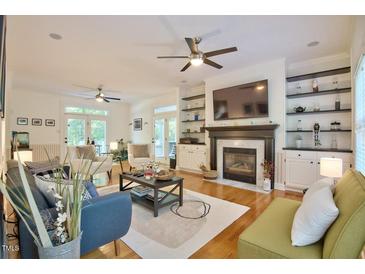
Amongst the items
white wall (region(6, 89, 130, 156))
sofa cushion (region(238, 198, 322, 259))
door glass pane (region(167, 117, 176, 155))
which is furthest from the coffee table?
white wall (region(6, 89, 130, 156))

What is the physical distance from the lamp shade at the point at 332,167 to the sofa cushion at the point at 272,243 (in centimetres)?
Answer: 113

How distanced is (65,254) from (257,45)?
357cm

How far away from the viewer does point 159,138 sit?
7066 millimetres

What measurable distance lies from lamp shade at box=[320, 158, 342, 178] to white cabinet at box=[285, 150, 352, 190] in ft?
3.57

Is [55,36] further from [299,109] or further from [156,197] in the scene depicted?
[299,109]

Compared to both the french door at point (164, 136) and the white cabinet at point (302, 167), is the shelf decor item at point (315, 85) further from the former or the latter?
the french door at point (164, 136)

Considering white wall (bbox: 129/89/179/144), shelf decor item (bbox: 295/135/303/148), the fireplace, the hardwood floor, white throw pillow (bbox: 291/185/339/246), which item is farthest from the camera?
white wall (bbox: 129/89/179/144)

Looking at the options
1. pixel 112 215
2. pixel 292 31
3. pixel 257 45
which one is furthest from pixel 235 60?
pixel 112 215

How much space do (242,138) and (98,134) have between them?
5.92 m

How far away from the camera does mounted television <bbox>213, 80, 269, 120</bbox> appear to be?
3.92 m

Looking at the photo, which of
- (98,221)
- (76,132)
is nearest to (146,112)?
(76,132)

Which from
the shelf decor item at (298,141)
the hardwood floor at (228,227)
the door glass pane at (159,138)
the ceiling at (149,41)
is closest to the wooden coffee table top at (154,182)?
the hardwood floor at (228,227)

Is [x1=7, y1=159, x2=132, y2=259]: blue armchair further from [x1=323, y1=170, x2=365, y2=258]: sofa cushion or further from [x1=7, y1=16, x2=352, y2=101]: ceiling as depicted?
[x1=7, y1=16, x2=352, y2=101]: ceiling
